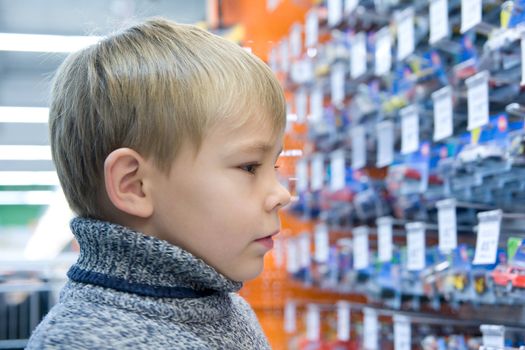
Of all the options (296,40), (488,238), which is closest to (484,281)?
(488,238)

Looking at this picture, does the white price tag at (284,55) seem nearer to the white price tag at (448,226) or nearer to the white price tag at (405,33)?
the white price tag at (405,33)

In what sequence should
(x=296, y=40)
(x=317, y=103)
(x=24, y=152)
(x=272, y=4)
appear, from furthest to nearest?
1. (x=24, y=152)
2. (x=272, y=4)
3. (x=296, y=40)
4. (x=317, y=103)


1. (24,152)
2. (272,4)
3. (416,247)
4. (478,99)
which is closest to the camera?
(478,99)

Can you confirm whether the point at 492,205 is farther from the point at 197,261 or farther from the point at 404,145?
the point at 197,261

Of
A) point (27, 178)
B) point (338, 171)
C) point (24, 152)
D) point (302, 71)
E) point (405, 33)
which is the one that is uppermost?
point (24, 152)

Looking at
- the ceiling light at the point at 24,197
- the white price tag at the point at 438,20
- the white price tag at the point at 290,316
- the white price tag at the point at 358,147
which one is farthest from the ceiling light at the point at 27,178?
the white price tag at the point at 438,20

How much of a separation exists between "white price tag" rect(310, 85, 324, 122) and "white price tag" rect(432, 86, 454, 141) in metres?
1.11

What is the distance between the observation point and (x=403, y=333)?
238cm

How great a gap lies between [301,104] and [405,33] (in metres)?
1.25

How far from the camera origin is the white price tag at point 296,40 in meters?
3.55

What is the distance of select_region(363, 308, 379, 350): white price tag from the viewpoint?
8.70ft

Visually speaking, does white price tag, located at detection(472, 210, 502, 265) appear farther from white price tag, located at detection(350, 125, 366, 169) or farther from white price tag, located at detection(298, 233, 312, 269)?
white price tag, located at detection(298, 233, 312, 269)

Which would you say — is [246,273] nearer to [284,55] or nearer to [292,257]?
[292,257]

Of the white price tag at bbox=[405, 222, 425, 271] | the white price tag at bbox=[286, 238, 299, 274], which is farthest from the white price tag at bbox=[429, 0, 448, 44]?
the white price tag at bbox=[286, 238, 299, 274]
